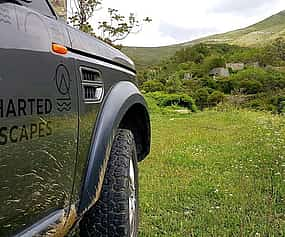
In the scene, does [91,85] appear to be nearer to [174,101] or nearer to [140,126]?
[140,126]

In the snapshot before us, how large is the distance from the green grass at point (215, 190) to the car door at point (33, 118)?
1.72 meters

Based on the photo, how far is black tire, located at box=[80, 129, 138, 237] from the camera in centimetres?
258

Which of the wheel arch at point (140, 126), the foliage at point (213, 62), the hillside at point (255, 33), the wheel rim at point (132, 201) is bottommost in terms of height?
the foliage at point (213, 62)

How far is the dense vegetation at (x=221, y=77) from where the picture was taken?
27.1m

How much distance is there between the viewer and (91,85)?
7.50 feet

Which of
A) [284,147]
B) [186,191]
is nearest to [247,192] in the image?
[186,191]

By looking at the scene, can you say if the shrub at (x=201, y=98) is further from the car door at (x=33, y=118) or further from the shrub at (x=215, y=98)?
the car door at (x=33, y=118)

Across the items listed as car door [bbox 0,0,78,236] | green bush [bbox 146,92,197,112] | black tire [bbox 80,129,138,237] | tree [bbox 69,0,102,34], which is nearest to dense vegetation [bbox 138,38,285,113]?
green bush [bbox 146,92,197,112]

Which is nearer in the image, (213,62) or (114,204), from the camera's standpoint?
(114,204)

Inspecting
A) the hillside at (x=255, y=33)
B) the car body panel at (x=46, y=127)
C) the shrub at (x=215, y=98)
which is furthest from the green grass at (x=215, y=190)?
the hillside at (x=255, y=33)

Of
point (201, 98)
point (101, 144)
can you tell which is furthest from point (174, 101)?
point (101, 144)

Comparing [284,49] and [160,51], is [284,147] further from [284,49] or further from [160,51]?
[160,51]

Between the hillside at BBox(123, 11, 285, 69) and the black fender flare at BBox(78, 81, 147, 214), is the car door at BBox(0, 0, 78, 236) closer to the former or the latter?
the black fender flare at BBox(78, 81, 147, 214)

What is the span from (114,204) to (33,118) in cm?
100
